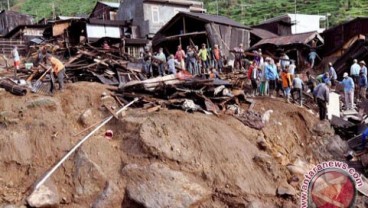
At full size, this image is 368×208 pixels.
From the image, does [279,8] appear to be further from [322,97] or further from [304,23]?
[322,97]

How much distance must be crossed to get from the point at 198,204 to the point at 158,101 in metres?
4.86

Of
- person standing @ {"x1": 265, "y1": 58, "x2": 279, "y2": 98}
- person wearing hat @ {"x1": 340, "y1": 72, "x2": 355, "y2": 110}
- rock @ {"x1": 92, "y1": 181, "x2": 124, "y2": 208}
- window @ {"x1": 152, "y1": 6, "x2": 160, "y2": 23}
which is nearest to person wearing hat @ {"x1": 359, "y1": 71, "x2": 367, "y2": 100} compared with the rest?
person wearing hat @ {"x1": 340, "y1": 72, "x2": 355, "y2": 110}

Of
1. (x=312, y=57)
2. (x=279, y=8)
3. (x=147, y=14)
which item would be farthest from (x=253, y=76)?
(x=279, y=8)

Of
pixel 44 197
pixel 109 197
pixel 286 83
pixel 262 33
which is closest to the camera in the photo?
pixel 44 197

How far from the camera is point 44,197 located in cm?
1077

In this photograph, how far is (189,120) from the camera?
13.5 metres

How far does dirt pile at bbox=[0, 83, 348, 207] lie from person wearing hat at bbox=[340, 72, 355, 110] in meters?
5.28

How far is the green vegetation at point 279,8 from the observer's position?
49.3 m

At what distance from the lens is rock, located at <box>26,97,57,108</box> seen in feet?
44.8

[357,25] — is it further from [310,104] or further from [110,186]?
[110,186]

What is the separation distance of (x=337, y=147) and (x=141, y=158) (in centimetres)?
783

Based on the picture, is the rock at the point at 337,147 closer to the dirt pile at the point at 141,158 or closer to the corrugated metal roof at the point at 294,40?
the dirt pile at the point at 141,158

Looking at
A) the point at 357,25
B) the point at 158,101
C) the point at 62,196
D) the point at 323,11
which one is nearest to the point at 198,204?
the point at 62,196

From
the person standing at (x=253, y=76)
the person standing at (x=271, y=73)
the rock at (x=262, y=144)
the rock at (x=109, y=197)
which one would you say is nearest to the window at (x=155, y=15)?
the person standing at (x=253, y=76)
